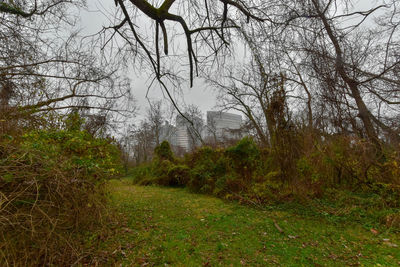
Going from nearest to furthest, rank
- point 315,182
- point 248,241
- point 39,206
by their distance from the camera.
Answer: point 39,206 → point 248,241 → point 315,182

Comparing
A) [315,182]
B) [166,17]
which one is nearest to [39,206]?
[166,17]

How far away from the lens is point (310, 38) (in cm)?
313

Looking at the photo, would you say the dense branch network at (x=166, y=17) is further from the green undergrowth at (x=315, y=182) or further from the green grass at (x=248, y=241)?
the green undergrowth at (x=315, y=182)

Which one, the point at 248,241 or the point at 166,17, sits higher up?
the point at 166,17

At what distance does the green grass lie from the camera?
2391 mm

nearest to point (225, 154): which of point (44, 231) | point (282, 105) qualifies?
point (282, 105)

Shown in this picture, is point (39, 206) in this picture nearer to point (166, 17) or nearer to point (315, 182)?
point (166, 17)

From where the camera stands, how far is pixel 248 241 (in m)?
2.92

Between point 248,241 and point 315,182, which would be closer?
point 248,241

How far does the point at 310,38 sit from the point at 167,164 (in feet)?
28.4

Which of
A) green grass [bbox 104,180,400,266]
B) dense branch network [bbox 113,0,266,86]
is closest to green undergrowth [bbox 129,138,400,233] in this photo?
green grass [bbox 104,180,400,266]

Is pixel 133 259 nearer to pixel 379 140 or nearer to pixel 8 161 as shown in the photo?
pixel 8 161

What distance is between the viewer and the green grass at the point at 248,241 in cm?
239

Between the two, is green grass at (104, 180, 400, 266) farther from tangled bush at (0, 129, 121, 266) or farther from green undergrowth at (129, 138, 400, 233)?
tangled bush at (0, 129, 121, 266)
